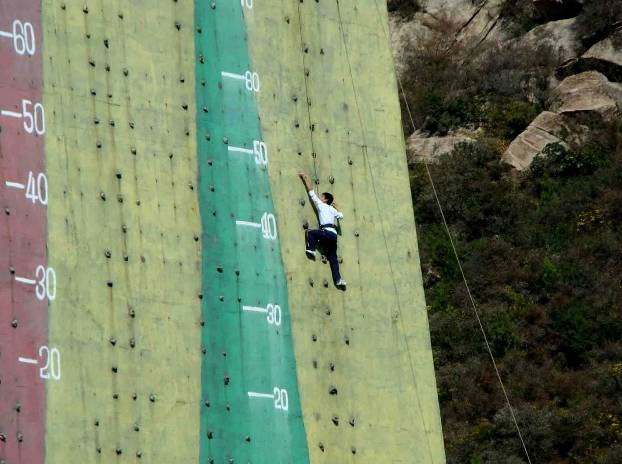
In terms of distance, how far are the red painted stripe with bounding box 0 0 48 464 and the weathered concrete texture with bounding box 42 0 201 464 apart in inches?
6.5

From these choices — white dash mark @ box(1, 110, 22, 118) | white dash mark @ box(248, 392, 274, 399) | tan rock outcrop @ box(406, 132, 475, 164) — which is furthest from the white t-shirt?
tan rock outcrop @ box(406, 132, 475, 164)

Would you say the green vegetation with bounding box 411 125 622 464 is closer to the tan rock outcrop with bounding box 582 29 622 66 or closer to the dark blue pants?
the tan rock outcrop with bounding box 582 29 622 66

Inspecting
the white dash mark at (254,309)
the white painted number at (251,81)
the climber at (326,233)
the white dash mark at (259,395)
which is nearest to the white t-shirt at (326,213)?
the climber at (326,233)

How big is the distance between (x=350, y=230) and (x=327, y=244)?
0.56 m

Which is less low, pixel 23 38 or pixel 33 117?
pixel 23 38

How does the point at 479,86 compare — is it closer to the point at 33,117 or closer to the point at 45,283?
the point at 33,117

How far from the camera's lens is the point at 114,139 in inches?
889

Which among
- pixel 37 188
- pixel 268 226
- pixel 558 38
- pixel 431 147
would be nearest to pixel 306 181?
pixel 268 226

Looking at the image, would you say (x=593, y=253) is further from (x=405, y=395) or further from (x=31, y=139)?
(x=31, y=139)

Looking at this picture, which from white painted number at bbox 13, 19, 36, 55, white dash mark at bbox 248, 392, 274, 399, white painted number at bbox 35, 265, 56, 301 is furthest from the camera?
white dash mark at bbox 248, 392, 274, 399

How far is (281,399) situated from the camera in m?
22.9

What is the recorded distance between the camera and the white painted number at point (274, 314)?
23.1m

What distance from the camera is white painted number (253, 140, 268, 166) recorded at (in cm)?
2373

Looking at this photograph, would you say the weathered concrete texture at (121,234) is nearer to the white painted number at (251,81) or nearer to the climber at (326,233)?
the white painted number at (251,81)
